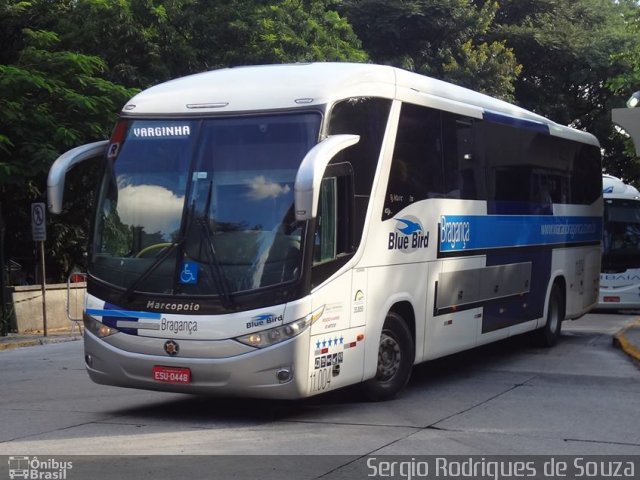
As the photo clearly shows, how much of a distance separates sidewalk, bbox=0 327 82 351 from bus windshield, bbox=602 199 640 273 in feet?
46.5

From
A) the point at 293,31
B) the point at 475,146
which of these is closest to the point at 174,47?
the point at 293,31

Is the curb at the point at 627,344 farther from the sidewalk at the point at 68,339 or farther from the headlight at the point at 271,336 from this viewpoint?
the headlight at the point at 271,336

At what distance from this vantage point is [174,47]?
27656 millimetres

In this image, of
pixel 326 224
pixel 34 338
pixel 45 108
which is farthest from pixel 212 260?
pixel 45 108

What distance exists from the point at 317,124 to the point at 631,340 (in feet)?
31.9

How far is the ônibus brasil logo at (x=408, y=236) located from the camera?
35.9 feet

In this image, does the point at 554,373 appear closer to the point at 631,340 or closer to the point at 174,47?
the point at 631,340

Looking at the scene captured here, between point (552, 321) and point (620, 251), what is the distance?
416 inches

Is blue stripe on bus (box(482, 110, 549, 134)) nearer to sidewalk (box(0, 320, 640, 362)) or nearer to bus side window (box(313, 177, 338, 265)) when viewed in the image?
sidewalk (box(0, 320, 640, 362))

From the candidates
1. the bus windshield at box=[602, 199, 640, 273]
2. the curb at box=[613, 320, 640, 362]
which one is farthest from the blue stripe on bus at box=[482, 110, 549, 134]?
the bus windshield at box=[602, 199, 640, 273]

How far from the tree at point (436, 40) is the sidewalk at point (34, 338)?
53.5 feet

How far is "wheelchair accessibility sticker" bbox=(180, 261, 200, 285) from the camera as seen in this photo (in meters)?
9.41

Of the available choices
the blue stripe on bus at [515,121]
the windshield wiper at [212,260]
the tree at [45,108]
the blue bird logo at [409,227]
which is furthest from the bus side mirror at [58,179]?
the tree at [45,108]

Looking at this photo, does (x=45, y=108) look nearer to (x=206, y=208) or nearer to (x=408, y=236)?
(x=408, y=236)
